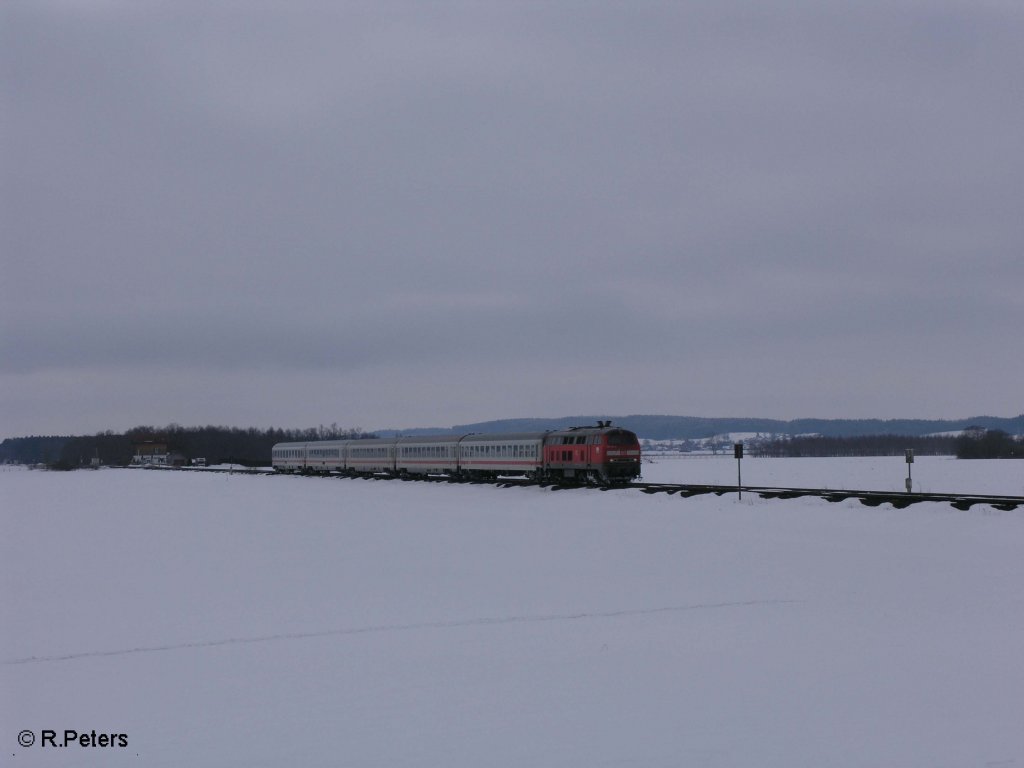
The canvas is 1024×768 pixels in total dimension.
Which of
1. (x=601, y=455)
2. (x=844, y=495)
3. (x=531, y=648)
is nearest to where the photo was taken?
(x=531, y=648)

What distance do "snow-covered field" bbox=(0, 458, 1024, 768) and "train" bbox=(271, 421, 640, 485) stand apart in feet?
57.1

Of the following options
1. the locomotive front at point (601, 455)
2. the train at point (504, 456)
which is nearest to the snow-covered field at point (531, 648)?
the locomotive front at point (601, 455)

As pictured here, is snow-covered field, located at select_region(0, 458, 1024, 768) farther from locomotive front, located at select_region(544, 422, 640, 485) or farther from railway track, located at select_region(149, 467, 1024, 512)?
locomotive front, located at select_region(544, 422, 640, 485)

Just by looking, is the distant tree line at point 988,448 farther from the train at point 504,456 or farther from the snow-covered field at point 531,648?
the snow-covered field at point 531,648

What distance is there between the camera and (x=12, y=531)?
33.6m

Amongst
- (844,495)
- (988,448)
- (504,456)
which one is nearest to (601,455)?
(504,456)

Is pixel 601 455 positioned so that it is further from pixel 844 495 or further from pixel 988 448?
pixel 988 448

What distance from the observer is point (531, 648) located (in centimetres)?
1334

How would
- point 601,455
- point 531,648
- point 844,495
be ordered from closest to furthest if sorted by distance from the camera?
1. point 531,648
2. point 844,495
3. point 601,455

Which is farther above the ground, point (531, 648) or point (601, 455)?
point (601, 455)

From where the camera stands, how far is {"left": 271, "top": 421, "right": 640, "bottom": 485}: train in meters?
45.6

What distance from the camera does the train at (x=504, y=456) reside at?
45.6m

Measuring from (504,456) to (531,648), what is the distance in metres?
41.6

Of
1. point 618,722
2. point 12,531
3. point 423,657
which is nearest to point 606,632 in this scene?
point 423,657
